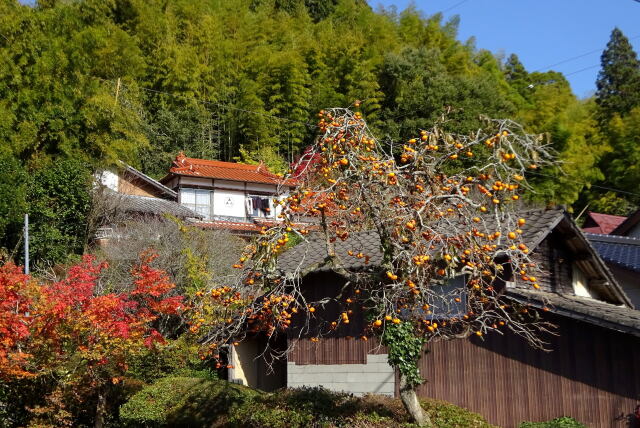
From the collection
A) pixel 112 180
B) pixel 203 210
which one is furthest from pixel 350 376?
pixel 203 210

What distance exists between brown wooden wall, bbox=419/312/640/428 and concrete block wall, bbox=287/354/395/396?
0.86 meters

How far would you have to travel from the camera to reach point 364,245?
46.0 feet

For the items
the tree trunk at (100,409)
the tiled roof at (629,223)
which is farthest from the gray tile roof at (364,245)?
the tiled roof at (629,223)

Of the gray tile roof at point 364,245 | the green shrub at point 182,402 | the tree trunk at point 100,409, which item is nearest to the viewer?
the green shrub at point 182,402

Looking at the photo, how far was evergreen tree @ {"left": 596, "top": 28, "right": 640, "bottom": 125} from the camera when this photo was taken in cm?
4506

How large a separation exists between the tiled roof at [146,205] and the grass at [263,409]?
1112 centimetres

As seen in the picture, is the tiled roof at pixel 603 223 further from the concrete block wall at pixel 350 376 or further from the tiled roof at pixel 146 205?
the concrete block wall at pixel 350 376

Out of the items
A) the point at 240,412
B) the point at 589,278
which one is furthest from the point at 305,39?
the point at 240,412

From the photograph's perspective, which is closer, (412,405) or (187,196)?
(412,405)

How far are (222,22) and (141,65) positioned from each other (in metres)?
8.35

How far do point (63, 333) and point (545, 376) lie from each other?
8.45 metres

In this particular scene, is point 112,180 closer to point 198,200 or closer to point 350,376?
point 198,200

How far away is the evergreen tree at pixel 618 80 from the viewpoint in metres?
45.1

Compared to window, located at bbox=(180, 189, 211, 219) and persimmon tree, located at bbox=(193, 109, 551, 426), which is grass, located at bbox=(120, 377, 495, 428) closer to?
persimmon tree, located at bbox=(193, 109, 551, 426)
